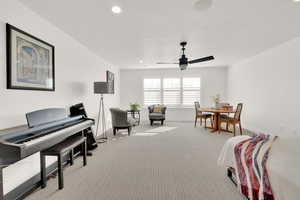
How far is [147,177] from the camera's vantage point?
2002 mm

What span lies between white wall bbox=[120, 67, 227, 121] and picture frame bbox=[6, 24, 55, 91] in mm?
4592

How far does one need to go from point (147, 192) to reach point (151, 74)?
18.7 ft

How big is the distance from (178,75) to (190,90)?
969mm

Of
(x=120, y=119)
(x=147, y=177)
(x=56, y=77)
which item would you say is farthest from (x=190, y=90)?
(x=56, y=77)

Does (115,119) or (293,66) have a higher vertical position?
(293,66)

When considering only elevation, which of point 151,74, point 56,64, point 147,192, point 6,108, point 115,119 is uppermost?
point 151,74

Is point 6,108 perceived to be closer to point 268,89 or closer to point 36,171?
point 36,171

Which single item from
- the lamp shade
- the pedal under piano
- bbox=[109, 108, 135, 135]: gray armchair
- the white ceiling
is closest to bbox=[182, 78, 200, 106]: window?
the white ceiling

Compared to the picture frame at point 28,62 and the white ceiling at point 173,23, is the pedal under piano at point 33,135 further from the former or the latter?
the white ceiling at point 173,23

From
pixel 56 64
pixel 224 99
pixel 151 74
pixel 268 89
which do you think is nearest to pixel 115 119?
pixel 56 64

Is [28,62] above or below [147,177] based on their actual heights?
above

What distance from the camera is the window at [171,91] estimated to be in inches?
263

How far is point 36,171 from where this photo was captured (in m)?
2.09

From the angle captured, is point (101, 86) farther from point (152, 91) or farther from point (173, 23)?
point (152, 91)
